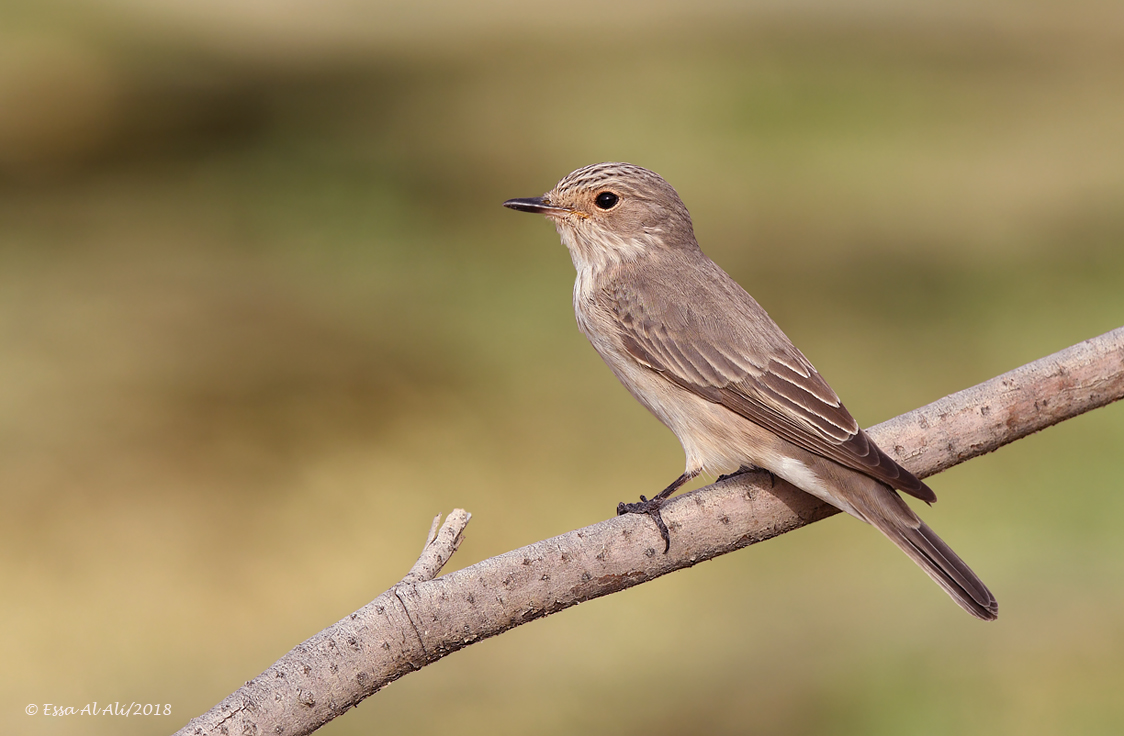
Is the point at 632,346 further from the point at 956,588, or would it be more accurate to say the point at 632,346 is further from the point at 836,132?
the point at 836,132

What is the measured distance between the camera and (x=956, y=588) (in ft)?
13.0

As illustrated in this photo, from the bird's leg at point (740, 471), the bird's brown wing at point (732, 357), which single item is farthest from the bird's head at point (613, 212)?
the bird's leg at point (740, 471)

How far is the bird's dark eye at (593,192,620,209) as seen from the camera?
5.00 metres

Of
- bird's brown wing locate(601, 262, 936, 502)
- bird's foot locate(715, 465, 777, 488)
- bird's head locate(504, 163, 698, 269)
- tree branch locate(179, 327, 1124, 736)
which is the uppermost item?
bird's head locate(504, 163, 698, 269)

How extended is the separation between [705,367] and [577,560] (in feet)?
4.53

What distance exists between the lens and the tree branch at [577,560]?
3080 mm

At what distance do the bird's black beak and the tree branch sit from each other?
1637 millimetres

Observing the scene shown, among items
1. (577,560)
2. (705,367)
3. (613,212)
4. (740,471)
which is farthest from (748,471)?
(613,212)

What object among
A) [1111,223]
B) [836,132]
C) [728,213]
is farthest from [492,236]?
[1111,223]

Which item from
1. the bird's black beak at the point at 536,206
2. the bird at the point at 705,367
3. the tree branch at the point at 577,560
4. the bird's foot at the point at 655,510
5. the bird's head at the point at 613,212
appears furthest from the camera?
the bird's head at the point at 613,212

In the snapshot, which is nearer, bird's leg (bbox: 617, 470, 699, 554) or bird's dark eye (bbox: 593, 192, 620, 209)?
bird's leg (bbox: 617, 470, 699, 554)

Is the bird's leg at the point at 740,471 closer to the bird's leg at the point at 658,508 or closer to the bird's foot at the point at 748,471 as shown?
the bird's foot at the point at 748,471

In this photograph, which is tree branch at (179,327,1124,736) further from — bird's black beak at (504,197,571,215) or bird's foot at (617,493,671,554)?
bird's black beak at (504,197,571,215)

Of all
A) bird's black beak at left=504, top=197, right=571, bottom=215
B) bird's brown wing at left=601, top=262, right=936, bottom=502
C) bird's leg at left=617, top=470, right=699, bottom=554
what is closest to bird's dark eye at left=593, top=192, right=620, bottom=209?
bird's black beak at left=504, top=197, right=571, bottom=215
